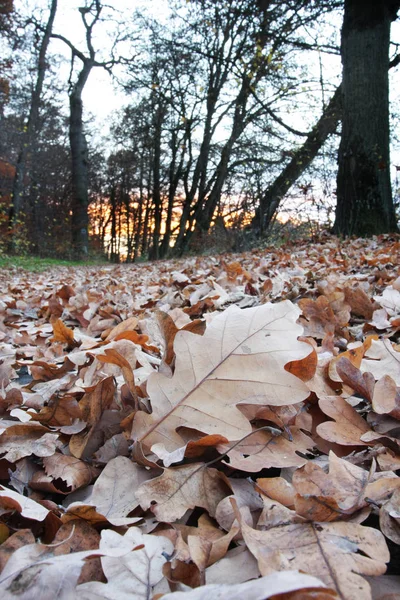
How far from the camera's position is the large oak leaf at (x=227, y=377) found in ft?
2.56

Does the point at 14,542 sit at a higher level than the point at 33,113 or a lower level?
lower

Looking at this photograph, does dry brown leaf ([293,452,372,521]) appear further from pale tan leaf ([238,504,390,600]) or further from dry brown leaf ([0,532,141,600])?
dry brown leaf ([0,532,141,600])

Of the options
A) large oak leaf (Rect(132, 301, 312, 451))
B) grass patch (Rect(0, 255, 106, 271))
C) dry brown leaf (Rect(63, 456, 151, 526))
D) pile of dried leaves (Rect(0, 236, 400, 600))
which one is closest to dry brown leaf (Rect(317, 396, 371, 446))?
pile of dried leaves (Rect(0, 236, 400, 600))

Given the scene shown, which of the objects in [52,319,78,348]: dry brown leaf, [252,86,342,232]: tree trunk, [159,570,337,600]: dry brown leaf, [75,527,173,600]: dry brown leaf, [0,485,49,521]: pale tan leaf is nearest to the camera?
[159,570,337,600]: dry brown leaf

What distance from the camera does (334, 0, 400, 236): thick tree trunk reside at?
21.0 feet

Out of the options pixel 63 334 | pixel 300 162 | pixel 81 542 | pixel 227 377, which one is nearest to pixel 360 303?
pixel 227 377

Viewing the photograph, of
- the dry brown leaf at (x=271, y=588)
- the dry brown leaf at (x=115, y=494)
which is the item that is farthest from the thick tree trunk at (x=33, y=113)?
the dry brown leaf at (x=271, y=588)

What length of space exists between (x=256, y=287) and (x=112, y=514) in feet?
6.01

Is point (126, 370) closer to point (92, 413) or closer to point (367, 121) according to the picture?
point (92, 413)

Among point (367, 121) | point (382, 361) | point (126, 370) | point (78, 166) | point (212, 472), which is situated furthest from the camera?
point (78, 166)

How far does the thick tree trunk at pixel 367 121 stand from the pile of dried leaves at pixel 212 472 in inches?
230

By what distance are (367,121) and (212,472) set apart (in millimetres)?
7051

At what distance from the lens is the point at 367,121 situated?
654cm

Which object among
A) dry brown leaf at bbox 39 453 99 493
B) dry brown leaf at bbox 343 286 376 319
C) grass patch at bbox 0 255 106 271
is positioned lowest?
grass patch at bbox 0 255 106 271
